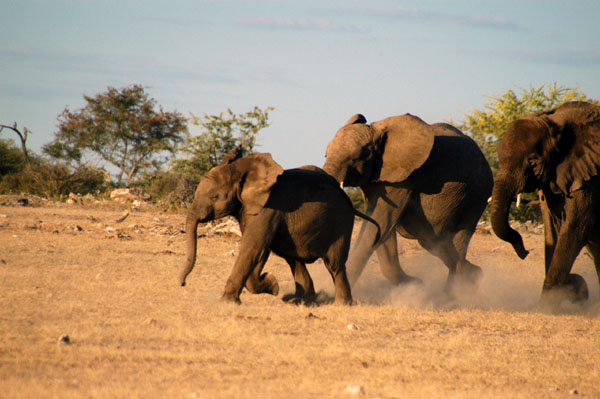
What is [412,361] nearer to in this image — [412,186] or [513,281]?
[412,186]

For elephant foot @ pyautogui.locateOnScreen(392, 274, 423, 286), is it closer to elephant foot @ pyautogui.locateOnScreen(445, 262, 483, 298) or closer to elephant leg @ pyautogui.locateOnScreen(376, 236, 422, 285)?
elephant leg @ pyautogui.locateOnScreen(376, 236, 422, 285)

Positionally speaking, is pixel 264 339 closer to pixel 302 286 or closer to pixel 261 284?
pixel 261 284

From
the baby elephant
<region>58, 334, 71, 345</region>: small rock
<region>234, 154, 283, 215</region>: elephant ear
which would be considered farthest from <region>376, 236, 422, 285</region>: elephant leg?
<region>58, 334, 71, 345</region>: small rock

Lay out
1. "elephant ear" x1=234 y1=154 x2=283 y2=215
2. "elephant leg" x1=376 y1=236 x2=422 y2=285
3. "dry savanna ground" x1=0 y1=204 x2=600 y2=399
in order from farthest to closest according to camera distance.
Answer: "elephant leg" x1=376 y1=236 x2=422 y2=285
"elephant ear" x1=234 y1=154 x2=283 y2=215
"dry savanna ground" x1=0 y1=204 x2=600 y2=399

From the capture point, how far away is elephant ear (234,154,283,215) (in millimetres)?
9125

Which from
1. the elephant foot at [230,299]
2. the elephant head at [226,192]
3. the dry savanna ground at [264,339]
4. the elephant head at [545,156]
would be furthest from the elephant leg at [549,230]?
the elephant foot at [230,299]

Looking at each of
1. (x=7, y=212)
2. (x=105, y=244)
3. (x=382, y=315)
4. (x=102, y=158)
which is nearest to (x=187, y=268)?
(x=382, y=315)

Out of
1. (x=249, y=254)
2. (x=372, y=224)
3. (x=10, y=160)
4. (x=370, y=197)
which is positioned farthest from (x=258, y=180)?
(x=10, y=160)

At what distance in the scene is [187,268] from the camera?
9.36 metres

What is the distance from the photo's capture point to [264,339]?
24.0ft

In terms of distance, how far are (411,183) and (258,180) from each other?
2899mm

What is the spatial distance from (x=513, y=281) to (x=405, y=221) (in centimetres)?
336

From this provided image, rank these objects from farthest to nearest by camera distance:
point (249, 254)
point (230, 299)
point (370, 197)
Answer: point (370, 197) < point (230, 299) < point (249, 254)

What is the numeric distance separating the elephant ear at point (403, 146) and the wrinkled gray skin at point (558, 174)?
1.52 m
